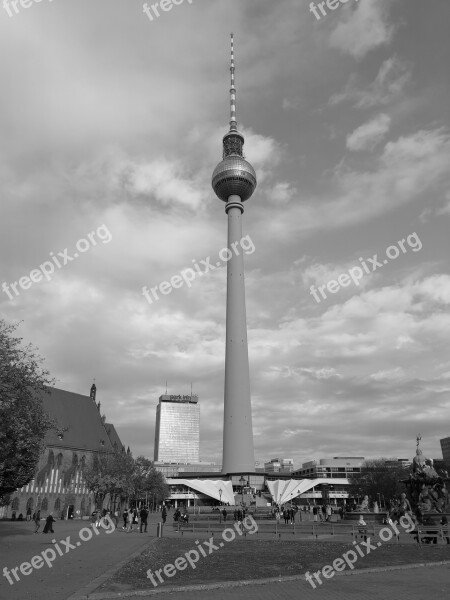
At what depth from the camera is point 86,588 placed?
14.1 meters

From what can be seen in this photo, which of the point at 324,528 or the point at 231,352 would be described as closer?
the point at 324,528

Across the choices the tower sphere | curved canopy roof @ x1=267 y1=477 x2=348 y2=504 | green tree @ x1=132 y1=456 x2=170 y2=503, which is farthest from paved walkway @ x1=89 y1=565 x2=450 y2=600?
the tower sphere

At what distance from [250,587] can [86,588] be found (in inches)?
182

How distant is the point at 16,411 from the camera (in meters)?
32.8

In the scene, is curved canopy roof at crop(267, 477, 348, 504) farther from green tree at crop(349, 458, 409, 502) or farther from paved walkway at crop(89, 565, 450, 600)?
paved walkway at crop(89, 565, 450, 600)

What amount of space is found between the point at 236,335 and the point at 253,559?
74.1m

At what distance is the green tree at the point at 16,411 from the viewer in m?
31.9

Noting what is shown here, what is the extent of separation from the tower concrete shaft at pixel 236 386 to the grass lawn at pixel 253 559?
61.6 m

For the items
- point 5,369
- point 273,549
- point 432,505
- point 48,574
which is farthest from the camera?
point 432,505

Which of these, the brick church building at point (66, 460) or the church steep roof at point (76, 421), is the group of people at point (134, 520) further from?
the church steep roof at point (76, 421)

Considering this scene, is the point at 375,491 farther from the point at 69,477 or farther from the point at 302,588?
the point at 302,588

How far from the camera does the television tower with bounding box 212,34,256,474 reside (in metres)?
89.9

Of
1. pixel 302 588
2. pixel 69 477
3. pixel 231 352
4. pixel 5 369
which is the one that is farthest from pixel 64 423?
pixel 302 588

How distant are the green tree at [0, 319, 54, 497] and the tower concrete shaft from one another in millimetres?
55549
